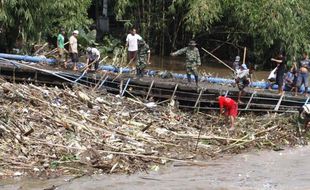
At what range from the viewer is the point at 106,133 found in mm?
13102

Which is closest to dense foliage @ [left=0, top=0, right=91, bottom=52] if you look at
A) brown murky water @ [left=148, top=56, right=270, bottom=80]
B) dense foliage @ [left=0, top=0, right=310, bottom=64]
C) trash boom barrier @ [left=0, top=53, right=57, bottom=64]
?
dense foliage @ [left=0, top=0, right=310, bottom=64]

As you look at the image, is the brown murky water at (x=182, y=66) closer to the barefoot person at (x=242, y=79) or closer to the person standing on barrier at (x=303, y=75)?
the person standing on barrier at (x=303, y=75)

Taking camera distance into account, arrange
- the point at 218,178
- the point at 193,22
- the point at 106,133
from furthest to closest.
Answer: the point at 193,22, the point at 106,133, the point at 218,178

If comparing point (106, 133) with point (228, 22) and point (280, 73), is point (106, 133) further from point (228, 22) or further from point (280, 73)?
point (228, 22)

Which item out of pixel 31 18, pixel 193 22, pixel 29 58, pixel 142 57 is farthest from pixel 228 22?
pixel 29 58

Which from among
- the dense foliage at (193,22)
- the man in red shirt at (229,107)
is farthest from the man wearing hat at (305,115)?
the dense foliage at (193,22)

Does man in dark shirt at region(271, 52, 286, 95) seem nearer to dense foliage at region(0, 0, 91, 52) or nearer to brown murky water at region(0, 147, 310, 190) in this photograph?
brown murky water at region(0, 147, 310, 190)

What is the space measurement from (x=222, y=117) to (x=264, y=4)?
10.2m

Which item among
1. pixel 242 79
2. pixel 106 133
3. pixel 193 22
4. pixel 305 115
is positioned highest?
pixel 193 22

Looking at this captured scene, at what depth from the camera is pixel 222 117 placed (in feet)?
50.6

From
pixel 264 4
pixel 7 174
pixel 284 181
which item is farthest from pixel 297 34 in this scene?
pixel 7 174

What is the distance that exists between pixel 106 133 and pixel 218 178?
275 centimetres

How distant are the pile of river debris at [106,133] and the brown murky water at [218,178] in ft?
1.02

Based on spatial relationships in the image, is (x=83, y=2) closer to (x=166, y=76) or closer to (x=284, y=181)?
(x=166, y=76)
